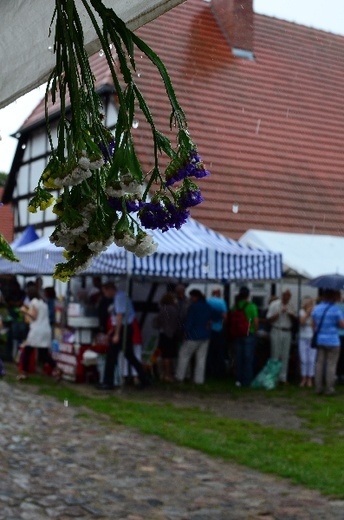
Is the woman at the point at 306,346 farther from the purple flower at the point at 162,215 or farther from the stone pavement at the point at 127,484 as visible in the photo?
the purple flower at the point at 162,215

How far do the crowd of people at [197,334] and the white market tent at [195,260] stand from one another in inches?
33.5

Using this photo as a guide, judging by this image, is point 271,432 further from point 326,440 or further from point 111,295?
point 111,295

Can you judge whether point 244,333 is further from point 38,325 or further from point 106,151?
point 106,151

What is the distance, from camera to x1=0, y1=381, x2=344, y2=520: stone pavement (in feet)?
17.9

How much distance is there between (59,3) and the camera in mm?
2111

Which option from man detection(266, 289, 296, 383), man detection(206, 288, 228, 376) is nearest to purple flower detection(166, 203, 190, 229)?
man detection(266, 289, 296, 383)

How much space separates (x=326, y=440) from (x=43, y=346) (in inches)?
234

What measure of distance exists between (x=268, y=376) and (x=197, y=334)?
4.57 feet

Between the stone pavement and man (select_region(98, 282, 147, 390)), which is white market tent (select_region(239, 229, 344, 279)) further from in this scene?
the stone pavement

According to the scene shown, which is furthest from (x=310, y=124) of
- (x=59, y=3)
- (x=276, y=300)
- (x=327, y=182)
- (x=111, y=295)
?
(x=59, y=3)

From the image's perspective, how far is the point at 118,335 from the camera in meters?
11.8

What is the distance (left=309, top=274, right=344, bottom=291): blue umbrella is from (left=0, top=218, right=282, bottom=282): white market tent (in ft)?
2.97

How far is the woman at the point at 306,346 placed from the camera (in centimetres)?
1336

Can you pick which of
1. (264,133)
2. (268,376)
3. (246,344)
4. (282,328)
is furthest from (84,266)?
(264,133)
